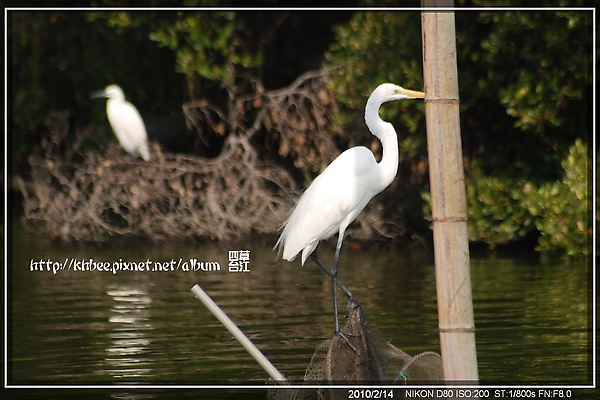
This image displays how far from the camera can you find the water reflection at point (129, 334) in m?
6.34

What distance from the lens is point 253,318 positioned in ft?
26.3

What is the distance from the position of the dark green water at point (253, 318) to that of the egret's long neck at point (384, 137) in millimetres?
1211

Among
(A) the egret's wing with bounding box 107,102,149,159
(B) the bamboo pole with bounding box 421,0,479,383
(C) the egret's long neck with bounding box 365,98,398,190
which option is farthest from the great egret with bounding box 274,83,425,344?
(A) the egret's wing with bounding box 107,102,149,159

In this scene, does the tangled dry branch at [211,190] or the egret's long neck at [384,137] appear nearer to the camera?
the egret's long neck at [384,137]

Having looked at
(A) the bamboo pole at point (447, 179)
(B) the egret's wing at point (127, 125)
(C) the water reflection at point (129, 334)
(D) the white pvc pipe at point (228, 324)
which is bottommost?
(C) the water reflection at point (129, 334)

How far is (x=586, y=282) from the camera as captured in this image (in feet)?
31.2

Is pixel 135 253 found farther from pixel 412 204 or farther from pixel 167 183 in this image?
pixel 412 204

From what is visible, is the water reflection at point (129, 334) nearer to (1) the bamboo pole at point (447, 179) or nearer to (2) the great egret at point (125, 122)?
(1) the bamboo pole at point (447, 179)

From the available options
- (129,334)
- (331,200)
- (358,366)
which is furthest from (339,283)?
(129,334)

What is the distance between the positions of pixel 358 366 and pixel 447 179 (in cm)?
148

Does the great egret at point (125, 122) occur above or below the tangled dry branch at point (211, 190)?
above

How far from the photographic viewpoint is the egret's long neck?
586 cm

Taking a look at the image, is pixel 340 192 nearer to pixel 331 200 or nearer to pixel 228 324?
pixel 331 200

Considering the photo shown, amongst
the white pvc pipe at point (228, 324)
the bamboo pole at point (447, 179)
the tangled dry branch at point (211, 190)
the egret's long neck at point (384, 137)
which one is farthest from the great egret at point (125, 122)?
the bamboo pole at point (447, 179)
